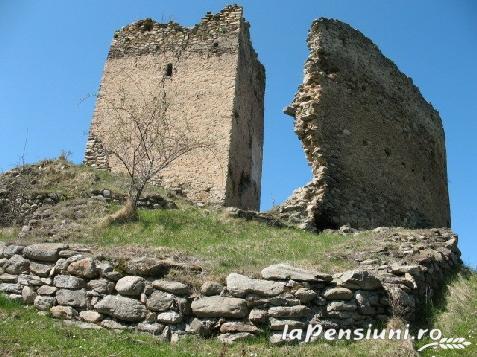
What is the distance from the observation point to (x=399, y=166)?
603 inches

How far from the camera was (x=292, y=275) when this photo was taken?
20.0 ft

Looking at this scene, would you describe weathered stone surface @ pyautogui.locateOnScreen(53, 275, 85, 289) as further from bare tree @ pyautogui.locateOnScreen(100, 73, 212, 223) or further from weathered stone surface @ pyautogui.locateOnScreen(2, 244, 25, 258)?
bare tree @ pyautogui.locateOnScreen(100, 73, 212, 223)

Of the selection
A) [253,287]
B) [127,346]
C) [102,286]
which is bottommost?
[127,346]

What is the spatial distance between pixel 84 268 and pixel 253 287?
2186 mm

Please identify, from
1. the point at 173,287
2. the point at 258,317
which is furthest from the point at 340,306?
the point at 173,287

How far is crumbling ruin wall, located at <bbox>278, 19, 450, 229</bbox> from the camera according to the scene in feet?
43.2

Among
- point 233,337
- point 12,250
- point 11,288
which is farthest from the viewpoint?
point 12,250

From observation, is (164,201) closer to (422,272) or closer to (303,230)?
(303,230)

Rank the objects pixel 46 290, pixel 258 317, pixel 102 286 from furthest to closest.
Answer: pixel 46 290 → pixel 102 286 → pixel 258 317

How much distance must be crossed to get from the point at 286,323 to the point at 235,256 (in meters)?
2.50

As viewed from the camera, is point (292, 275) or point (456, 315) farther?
point (456, 315)

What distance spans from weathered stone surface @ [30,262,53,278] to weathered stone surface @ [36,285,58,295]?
191 mm

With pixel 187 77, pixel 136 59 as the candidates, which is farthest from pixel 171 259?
pixel 136 59

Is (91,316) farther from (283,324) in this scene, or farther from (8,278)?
(283,324)
